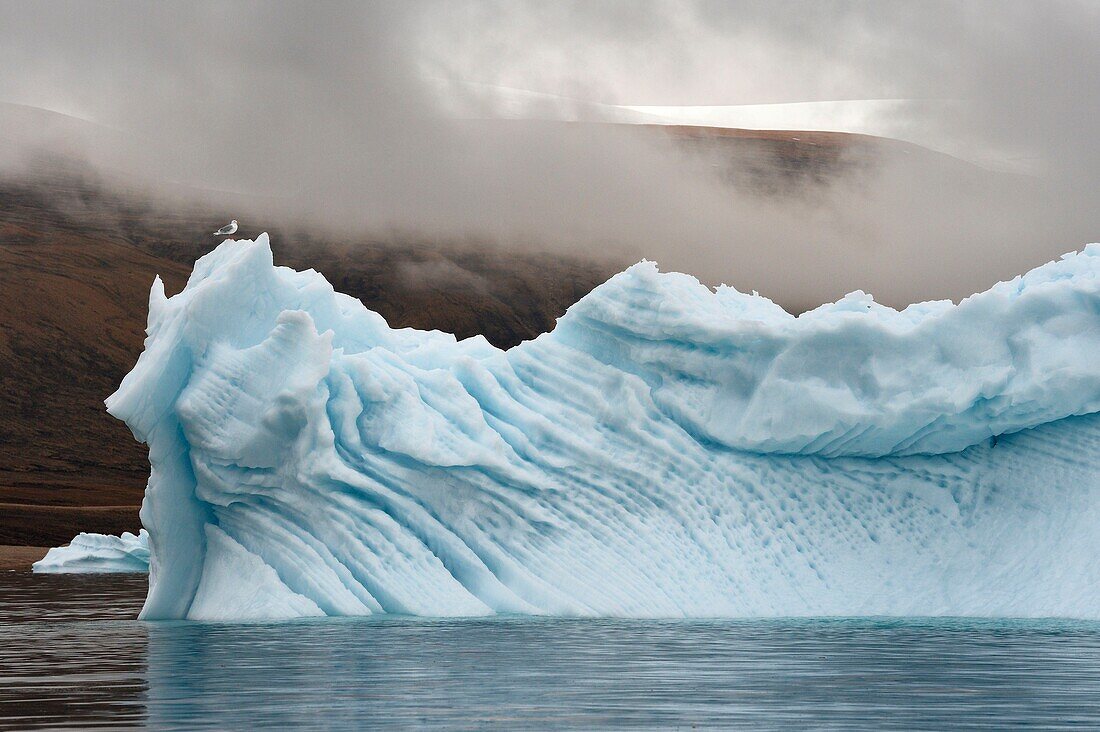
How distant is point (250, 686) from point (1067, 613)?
8894mm

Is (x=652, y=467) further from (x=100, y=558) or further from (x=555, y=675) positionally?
(x=100, y=558)

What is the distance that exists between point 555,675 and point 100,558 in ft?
88.8

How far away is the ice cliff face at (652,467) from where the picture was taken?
14.3 meters

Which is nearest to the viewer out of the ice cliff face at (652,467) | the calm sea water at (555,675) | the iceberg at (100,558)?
the calm sea water at (555,675)

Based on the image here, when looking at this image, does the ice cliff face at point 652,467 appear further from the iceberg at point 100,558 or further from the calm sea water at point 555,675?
the iceberg at point 100,558

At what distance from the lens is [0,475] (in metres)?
85.5

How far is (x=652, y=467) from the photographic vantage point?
594 inches

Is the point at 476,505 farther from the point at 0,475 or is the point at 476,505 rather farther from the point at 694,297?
the point at 0,475

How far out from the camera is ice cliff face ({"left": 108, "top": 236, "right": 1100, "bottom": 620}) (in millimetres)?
14312

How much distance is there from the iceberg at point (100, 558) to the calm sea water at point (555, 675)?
2048cm

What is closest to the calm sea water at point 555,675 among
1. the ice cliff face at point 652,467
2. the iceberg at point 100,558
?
the ice cliff face at point 652,467

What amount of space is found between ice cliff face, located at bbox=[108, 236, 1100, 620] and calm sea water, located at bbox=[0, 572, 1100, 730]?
98 cm

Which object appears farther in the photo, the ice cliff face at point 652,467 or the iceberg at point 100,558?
the iceberg at point 100,558

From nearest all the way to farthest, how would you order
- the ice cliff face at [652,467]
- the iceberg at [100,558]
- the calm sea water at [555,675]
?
the calm sea water at [555,675] < the ice cliff face at [652,467] < the iceberg at [100,558]
